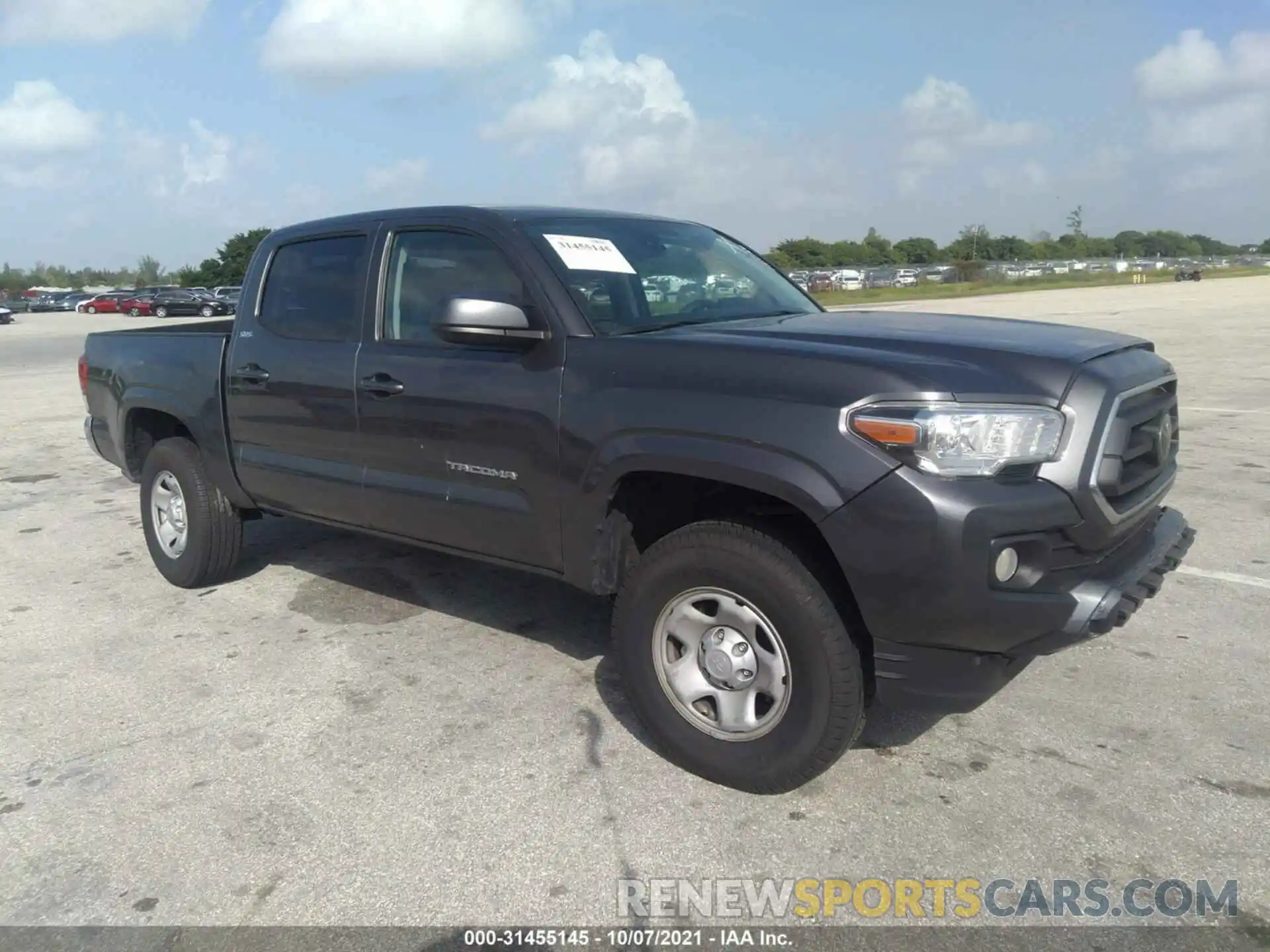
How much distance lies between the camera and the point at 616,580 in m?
3.61

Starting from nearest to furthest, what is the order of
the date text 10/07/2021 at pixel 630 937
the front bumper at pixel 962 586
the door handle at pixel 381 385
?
the date text 10/07/2021 at pixel 630 937, the front bumper at pixel 962 586, the door handle at pixel 381 385

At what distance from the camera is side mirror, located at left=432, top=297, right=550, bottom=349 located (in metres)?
3.49

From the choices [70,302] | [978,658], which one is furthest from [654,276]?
[70,302]

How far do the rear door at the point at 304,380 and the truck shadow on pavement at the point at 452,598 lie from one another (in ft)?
1.25

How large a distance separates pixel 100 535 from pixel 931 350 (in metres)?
5.77

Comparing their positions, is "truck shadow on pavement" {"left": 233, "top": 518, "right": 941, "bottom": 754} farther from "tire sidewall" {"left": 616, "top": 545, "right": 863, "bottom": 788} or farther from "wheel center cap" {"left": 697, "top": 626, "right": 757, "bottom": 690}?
"wheel center cap" {"left": 697, "top": 626, "right": 757, "bottom": 690}

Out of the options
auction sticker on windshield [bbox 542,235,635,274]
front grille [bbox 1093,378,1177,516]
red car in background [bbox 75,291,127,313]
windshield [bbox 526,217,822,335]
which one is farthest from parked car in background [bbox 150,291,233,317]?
front grille [bbox 1093,378,1177,516]

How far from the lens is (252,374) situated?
4.82m

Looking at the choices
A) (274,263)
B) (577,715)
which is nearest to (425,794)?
(577,715)

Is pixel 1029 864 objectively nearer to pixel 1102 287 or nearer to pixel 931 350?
pixel 931 350

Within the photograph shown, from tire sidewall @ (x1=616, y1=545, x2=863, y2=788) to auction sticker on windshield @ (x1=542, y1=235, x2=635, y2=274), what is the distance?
1228 millimetres

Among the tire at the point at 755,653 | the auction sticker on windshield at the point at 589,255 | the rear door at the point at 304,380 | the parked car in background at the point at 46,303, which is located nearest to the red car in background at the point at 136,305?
the parked car in background at the point at 46,303

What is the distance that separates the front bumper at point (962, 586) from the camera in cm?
273

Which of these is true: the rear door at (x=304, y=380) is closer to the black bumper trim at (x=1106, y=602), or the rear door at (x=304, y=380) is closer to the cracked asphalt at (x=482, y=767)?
the cracked asphalt at (x=482, y=767)
